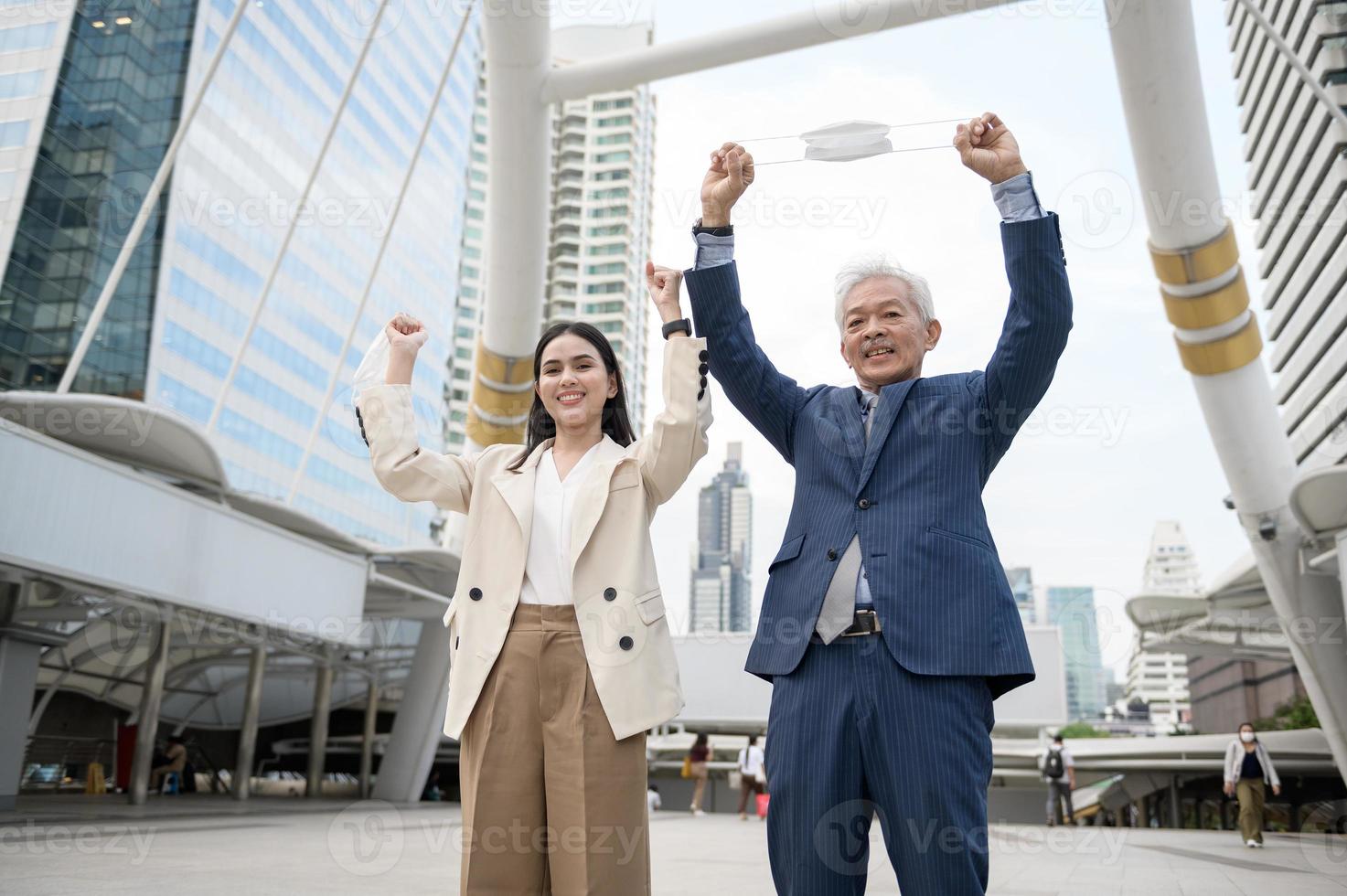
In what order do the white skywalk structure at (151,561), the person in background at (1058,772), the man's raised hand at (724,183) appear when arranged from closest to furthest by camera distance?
the man's raised hand at (724,183)
the white skywalk structure at (151,561)
the person in background at (1058,772)

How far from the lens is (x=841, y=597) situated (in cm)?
219

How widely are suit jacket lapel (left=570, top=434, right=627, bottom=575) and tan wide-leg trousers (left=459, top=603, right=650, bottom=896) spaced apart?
20 cm

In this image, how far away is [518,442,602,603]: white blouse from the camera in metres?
2.43

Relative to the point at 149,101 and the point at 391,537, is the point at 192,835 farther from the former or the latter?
the point at 391,537

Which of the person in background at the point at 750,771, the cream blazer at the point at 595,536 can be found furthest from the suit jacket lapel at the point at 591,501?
the person in background at the point at 750,771

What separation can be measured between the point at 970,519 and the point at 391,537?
6435 centimetres

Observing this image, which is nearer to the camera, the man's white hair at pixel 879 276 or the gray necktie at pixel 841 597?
the gray necktie at pixel 841 597

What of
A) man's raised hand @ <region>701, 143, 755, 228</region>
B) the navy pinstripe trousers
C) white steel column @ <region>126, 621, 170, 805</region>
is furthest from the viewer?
white steel column @ <region>126, 621, 170, 805</region>

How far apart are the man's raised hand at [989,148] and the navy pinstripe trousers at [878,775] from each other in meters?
1.09

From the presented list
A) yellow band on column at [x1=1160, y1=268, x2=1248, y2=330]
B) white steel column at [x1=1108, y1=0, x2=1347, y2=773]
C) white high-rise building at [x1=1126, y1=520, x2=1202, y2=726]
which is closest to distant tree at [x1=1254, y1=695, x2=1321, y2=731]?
white steel column at [x1=1108, y1=0, x2=1347, y2=773]

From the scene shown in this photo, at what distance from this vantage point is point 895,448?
2344 mm

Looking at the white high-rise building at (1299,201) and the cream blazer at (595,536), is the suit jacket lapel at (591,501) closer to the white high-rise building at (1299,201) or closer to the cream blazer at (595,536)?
the cream blazer at (595,536)

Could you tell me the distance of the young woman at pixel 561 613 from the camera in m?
2.25

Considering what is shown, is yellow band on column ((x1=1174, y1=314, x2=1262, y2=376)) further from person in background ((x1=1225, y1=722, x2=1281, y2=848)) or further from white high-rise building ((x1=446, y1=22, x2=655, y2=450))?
white high-rise building ((x1=446, y1=22, x2=655, y2=450))
